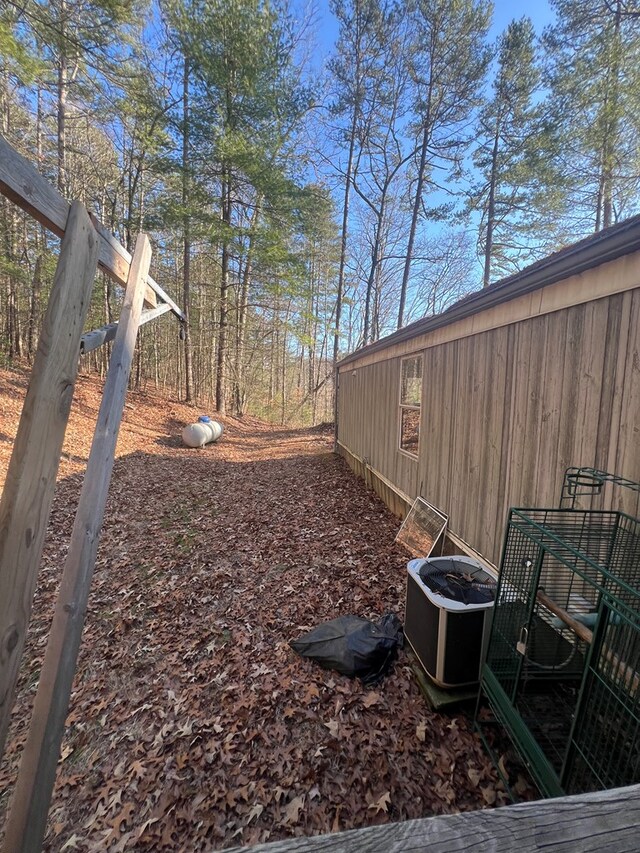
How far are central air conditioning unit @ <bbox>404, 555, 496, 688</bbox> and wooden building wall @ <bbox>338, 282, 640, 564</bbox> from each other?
87 centimetres

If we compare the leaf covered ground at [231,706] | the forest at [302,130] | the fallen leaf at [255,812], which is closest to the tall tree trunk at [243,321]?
the forest at [302,130]

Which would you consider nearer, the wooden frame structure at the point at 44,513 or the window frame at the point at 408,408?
the wooden frame structure at the point at 44,513

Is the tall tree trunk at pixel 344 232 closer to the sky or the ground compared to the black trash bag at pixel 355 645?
→ closer to the sky

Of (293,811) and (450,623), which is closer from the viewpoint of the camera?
(293,811)

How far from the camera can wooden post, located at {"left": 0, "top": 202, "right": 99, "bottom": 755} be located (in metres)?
1.19

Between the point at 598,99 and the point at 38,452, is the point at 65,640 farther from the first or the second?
the point at 598,99

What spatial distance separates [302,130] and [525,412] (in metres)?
14.6

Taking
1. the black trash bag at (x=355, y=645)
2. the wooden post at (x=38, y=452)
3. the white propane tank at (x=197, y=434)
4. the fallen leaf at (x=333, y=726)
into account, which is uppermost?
the wooden post at (x=38, y=452)

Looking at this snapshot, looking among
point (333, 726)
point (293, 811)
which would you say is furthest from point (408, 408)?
point (293, 811)

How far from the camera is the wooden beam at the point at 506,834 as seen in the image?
1.69 feet

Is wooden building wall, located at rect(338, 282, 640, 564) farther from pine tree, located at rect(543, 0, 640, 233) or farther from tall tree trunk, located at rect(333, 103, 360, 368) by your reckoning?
tall tree trunk, located at rect(333, 103, 360, 368)

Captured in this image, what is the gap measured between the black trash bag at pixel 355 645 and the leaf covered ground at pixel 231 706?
87 mm

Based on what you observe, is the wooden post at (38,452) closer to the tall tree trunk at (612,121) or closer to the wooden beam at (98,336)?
the wooden beam at (98,336)

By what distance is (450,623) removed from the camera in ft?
7.68
